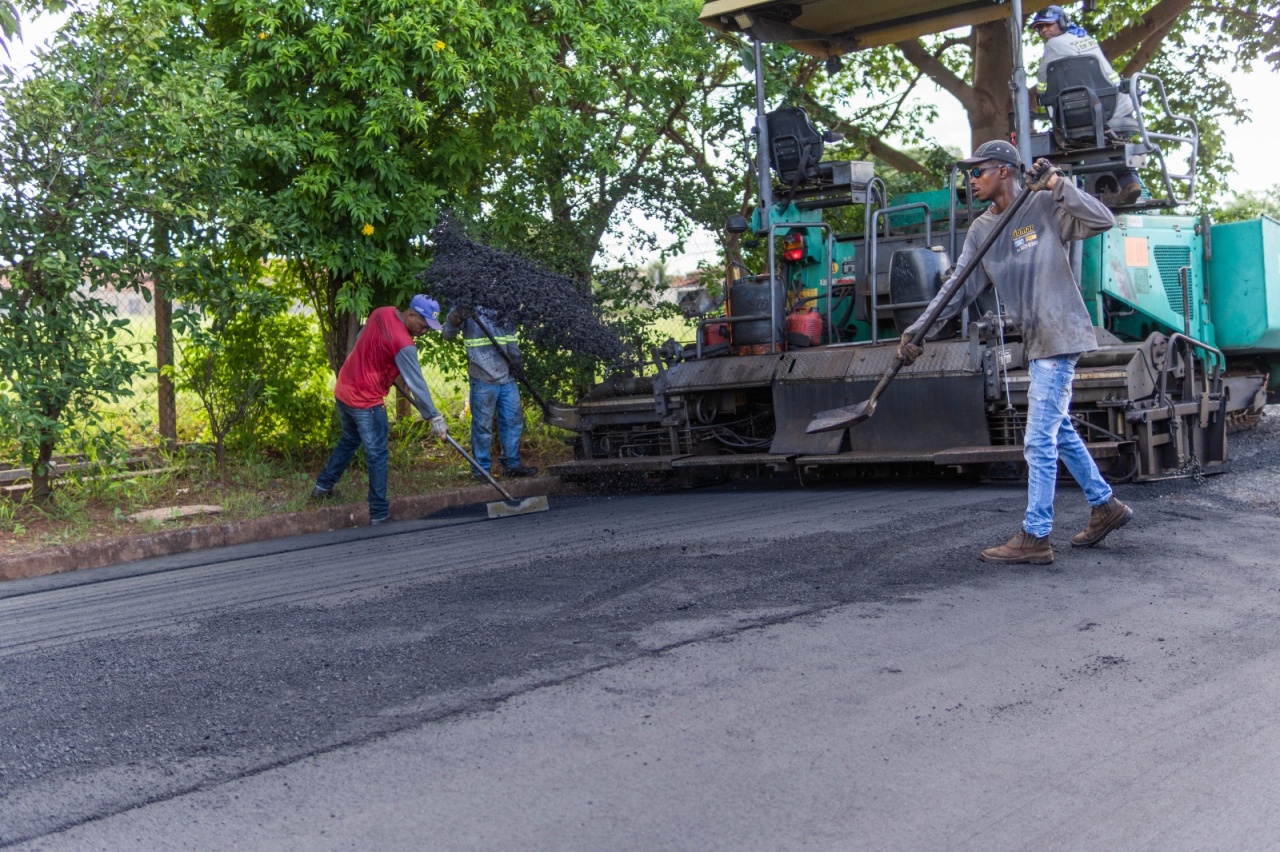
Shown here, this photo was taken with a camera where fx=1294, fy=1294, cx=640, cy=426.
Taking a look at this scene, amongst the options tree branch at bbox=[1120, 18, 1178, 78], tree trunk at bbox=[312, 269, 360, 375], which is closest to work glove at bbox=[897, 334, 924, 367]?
tree trunk at bbox=[312, 269, 360, 375]

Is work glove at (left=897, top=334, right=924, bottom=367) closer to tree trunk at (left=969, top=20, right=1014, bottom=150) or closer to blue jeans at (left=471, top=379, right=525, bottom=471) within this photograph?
blue jeans at (left=471, top=379, right=525, bottom=471)

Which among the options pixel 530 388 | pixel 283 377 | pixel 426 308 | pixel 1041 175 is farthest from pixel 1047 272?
pixel 283 377

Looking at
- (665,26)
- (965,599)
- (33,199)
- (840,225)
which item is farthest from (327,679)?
(840,225)

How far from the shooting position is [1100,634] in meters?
4.65

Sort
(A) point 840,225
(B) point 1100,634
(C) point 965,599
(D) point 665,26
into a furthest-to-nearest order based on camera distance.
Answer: (A) point 840,225
(D) point 665,26
(C) point 965,599
(B) point 1100,634

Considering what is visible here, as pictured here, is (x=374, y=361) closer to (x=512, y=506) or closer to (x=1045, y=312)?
(x=512, y=506)

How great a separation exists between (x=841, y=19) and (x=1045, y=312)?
4.13m

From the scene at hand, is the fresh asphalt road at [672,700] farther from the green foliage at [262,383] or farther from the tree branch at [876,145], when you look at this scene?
the tree branch at [876,145]

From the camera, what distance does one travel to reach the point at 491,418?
10.4 m

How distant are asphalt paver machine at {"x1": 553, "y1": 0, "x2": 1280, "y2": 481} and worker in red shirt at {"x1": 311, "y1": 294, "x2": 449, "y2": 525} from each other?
1.63 m

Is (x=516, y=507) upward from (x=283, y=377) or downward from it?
downward

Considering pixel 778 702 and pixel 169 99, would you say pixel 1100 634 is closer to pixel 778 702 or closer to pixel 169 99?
pixel 778 702

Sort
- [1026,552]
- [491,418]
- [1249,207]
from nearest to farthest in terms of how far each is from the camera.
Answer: [1026,552] < [491,418] < [1249,207]

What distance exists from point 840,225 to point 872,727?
856 cm
